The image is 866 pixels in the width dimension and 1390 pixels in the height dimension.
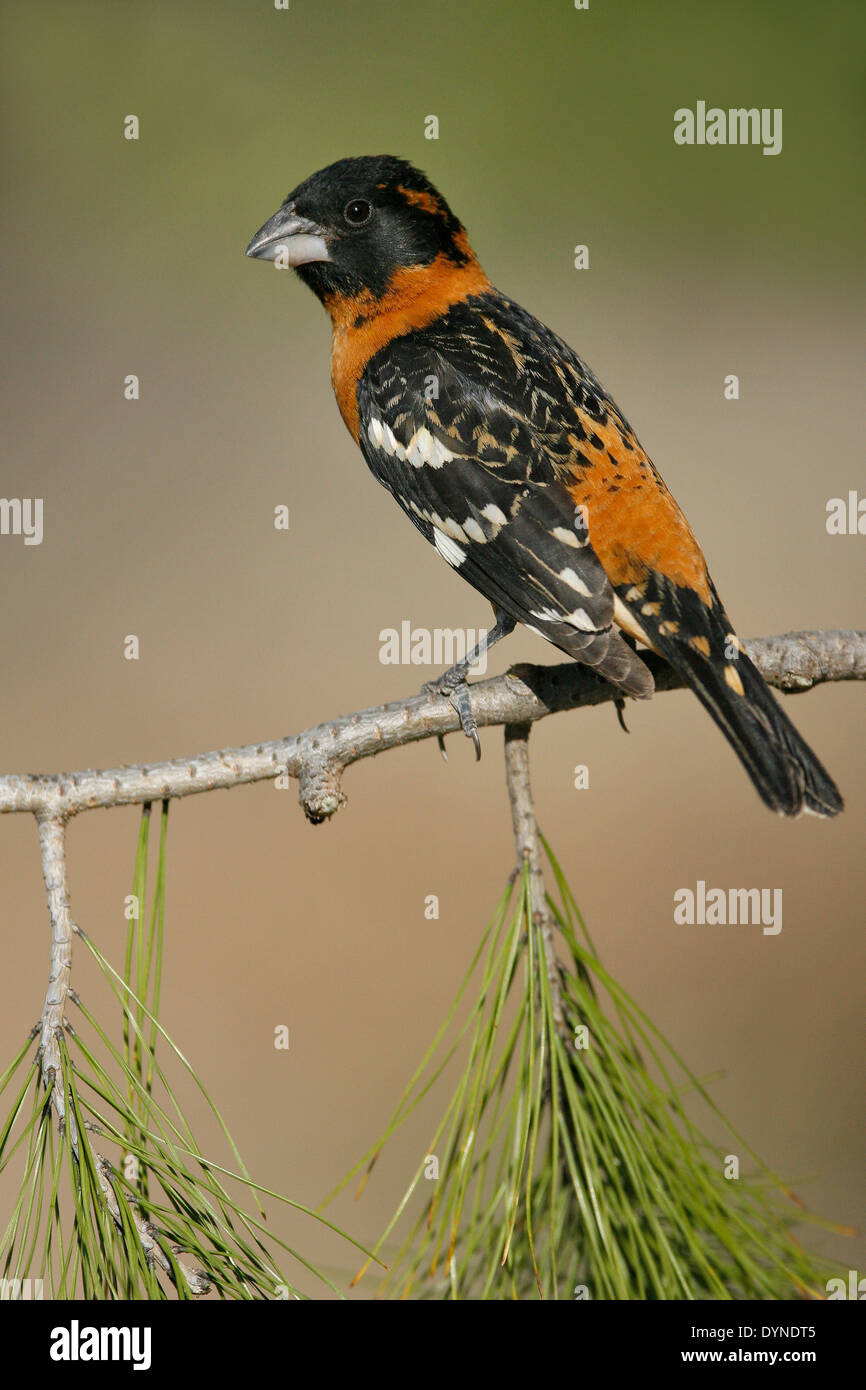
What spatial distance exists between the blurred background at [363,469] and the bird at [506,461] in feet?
4.58

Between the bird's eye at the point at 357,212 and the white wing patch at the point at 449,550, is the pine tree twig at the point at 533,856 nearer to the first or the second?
the white wing patch at the point at 449,550

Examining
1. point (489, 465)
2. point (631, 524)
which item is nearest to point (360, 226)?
point (489, 465)

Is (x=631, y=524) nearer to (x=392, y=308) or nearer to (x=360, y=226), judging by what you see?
(x=392, y=308)

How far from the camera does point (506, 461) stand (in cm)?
187

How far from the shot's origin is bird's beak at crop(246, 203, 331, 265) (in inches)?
82.2

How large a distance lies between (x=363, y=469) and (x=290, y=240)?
8.05 ft

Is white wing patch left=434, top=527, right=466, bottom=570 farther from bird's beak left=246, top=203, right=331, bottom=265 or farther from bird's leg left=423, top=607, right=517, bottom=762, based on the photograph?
bird's beak left=246, top=203, right=331, bottom=265

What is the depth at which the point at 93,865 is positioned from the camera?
143 inches

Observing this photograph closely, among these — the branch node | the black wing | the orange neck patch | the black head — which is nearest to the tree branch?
the branch node

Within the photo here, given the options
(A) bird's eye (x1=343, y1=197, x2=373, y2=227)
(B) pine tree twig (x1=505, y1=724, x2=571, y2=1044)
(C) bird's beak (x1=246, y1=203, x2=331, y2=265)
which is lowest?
(B) pine tree twig (x1=505, y1=724, x2=571, y2=1044)

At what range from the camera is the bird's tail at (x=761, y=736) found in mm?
1534

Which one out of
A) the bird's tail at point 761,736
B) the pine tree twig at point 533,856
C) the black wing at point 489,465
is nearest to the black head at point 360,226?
the black wing at point 489,465

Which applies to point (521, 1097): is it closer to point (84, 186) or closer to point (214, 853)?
point (214, 853)
